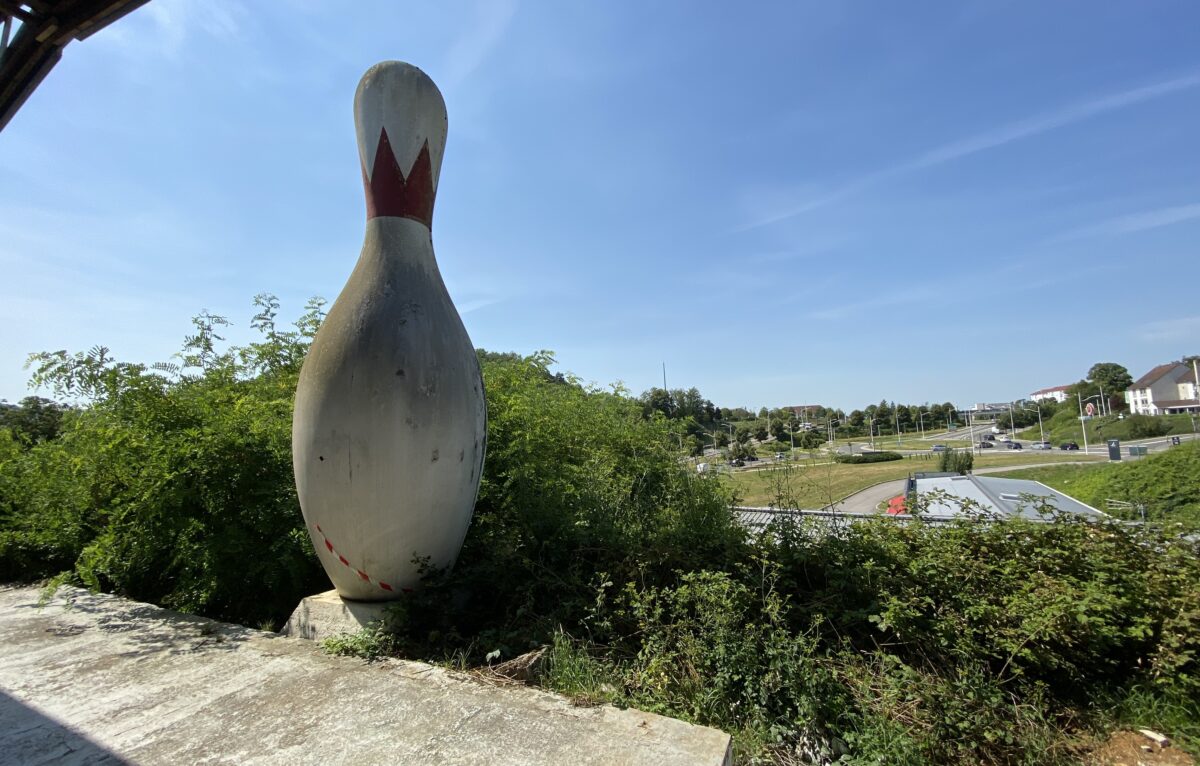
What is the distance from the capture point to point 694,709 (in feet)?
7.77

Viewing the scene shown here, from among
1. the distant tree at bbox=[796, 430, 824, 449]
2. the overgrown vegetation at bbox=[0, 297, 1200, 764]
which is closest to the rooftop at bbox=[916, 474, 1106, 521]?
the overgrown vegetation at bbox=[0, 297, 1200, 764]

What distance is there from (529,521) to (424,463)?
1.06 meters

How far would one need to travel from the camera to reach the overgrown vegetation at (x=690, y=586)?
238cm

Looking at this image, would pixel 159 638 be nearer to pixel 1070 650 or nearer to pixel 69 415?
pixel 69 415

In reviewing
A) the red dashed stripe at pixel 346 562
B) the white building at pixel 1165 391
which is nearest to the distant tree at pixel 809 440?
the red dashed stripe at pixel 346 562

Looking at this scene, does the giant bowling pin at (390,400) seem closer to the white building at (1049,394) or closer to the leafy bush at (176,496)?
the leafy bush at (176,496)

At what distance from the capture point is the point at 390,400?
3.16 metres

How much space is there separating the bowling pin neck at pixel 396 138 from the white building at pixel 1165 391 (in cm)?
10165

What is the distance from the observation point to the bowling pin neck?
3.62 m

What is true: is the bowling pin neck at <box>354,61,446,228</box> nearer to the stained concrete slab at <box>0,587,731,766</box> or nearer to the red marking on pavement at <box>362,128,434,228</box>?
the red marking on pavement at <box>362,128,434,228</box>

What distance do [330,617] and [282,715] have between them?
1173mm

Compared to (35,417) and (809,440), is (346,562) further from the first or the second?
(35,417)

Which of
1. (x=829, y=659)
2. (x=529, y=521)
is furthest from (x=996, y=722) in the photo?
(x=529, y=521)

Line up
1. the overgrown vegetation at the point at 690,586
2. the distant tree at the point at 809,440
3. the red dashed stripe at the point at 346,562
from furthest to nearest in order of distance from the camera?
the distant tree at the point at 809,440 < the red dashed stripe at the point at 346,562 < the overgrown vegetation at the point at 690,586
